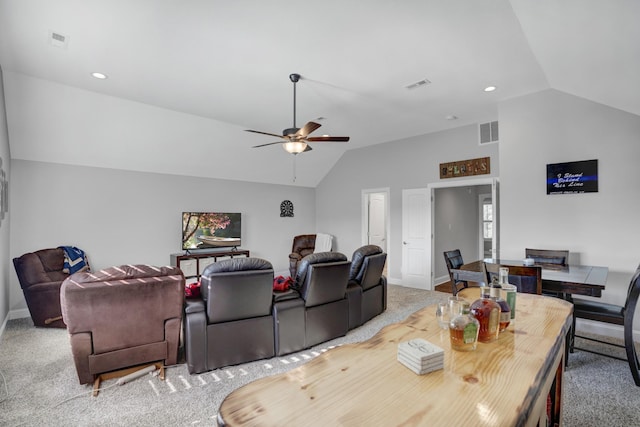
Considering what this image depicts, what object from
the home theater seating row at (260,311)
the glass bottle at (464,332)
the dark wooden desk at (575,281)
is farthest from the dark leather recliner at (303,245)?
the glass bottle at (464,332)

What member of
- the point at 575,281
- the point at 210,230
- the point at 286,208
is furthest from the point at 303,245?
the point at 575,281

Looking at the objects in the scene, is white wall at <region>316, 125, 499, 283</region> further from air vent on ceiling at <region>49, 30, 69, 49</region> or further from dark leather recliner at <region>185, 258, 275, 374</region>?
air vent on ceiling at <region>49, 30, 69, 49</region>

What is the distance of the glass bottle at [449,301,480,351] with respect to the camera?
1131 millimetres

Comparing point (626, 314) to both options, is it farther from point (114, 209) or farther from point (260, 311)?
point (114, 209)

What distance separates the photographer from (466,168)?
561 cm

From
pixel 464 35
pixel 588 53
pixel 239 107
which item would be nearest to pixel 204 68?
pixel 239 107

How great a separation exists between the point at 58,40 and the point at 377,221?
7665 millimetres

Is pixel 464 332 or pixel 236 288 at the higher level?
pixel 464 332

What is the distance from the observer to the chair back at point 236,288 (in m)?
2.78

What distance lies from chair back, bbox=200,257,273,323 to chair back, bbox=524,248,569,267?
3.27m

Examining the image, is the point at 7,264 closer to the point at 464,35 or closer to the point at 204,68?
the point at 204,68

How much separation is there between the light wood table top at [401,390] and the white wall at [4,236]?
15.4 ft

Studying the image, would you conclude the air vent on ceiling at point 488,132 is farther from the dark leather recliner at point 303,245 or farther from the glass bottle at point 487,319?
the glass bottle at point 487,319

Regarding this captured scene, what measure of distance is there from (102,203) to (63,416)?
3958 mm
